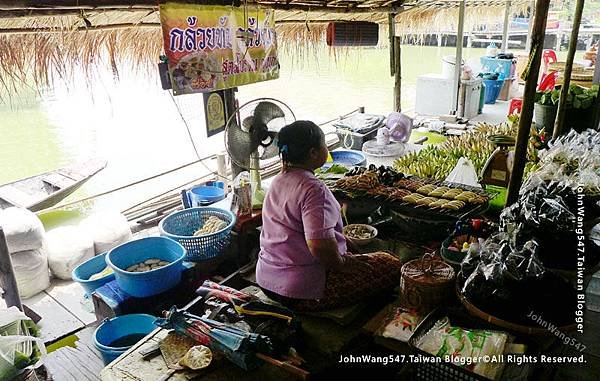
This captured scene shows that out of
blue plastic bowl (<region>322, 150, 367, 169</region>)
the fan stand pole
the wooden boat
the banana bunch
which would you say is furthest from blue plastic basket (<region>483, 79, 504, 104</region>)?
the wooden boat

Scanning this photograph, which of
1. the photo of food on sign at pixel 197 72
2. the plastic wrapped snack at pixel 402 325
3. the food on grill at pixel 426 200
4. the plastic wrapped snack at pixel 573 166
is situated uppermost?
the photo of food on sign at pixel 197 72

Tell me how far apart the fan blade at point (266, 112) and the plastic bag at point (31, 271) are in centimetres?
259

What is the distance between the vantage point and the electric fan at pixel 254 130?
133 inches

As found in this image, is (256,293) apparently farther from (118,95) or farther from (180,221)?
(118,95)

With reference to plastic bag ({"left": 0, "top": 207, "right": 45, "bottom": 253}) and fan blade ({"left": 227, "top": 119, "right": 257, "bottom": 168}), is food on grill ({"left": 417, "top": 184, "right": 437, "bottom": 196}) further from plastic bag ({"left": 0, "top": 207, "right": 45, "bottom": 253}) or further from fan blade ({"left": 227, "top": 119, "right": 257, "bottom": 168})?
plastic bag ({"left": 0, "top": 207, "right": 45, "bottom": 253})

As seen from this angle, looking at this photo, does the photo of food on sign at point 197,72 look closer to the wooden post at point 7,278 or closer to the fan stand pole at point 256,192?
the fan stand pole at point 256,192

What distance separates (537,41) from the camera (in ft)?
8.82

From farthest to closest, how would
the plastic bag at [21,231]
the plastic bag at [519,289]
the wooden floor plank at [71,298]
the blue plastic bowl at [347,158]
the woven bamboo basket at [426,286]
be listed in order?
1. the blue plastic bowl at [347,158]
2. the plastic bag at [21,231]
3. the wooden floor plank at [71,298]
4. the woven bamboo basket at [426,286]
5. the plastic bag at [519,289]

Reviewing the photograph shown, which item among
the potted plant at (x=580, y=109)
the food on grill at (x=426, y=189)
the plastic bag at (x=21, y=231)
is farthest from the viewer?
the potted plant at (x=580, y=109)

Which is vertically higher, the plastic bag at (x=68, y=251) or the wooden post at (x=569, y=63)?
the wooden post at (x=569, y=63)

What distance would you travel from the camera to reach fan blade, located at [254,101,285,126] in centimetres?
342

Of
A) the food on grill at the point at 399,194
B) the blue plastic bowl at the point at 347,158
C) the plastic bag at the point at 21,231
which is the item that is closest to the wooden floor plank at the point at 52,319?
the plastic bag at the point at 21,231

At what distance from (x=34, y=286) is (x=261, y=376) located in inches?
126

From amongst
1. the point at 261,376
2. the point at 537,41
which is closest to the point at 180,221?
the point at 261,376
